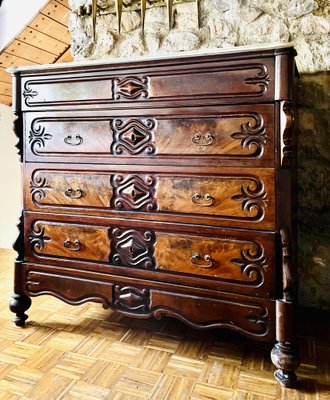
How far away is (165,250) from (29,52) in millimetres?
1983

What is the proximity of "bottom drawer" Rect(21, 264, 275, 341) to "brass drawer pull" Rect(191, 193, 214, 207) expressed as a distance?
0.35 metres

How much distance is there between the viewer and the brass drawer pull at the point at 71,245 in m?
1.65

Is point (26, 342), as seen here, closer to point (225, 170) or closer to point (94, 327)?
point (94, 327)

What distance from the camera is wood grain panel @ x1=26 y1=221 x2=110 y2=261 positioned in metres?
1.61

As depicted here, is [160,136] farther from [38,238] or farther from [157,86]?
[38,238]

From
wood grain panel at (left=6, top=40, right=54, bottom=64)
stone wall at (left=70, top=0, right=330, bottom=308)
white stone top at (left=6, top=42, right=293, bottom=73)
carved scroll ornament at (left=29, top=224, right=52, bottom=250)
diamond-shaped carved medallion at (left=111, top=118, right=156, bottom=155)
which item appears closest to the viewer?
white stone top at (left=6, top=42, right=293, bottom=73)

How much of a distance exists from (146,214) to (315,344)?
978 mm

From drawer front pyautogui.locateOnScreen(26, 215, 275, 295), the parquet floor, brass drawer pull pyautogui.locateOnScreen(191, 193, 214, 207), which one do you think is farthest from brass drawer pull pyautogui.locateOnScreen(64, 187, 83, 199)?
the parquet floor

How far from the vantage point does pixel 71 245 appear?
65.6 inches

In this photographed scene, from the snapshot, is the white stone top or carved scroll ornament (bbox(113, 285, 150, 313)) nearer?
the white stone top

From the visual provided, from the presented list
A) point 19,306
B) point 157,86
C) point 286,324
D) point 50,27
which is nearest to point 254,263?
point 286,324

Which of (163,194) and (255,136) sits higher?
(255,136)

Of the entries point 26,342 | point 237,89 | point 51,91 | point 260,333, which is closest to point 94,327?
point 26,342

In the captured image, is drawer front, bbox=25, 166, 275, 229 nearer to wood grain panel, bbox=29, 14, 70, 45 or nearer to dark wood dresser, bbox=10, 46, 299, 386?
dark wood dresser, bbox=10, 46, 299, 386
